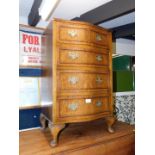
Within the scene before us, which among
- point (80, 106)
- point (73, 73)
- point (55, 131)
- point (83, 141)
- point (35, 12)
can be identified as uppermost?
point (35, 12)

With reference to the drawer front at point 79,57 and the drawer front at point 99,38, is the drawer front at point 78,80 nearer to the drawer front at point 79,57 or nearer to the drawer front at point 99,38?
the drawer front at point 79,57

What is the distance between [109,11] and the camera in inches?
71.9

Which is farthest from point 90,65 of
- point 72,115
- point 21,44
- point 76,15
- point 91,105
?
point 21,44

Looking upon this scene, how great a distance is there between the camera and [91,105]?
176 centimetres

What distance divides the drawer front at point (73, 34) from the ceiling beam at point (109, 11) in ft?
1.14

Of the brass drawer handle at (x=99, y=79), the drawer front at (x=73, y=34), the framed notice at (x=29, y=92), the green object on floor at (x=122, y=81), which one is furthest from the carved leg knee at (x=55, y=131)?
the green object on floor at (x=122, y=81)

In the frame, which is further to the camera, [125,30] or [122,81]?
[122,81]

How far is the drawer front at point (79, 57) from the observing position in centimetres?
165

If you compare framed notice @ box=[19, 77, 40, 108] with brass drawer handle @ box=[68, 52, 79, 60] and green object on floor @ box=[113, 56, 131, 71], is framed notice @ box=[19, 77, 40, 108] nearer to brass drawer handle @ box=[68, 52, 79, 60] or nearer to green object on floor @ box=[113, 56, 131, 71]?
brass drawer handle @ box=[68, 52, 79, 60]

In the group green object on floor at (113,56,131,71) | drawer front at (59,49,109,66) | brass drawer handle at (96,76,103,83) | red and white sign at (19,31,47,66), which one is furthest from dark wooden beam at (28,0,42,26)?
green object on floor at (113,56,131,71)

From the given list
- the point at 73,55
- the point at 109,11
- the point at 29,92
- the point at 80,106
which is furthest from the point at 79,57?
the point at 29,92

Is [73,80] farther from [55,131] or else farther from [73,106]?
[55,131]

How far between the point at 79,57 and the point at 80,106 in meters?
0.51
